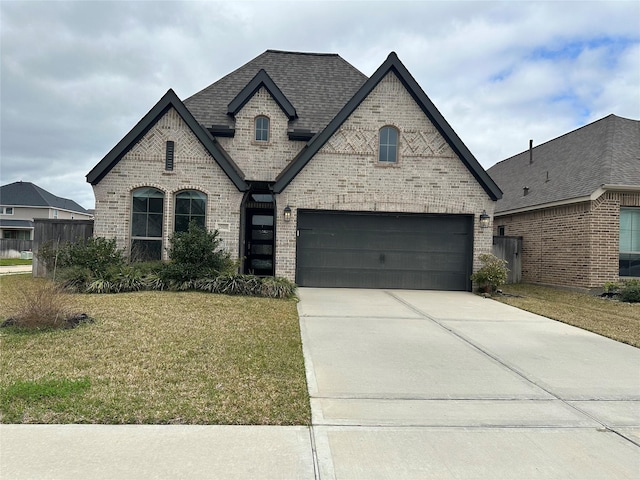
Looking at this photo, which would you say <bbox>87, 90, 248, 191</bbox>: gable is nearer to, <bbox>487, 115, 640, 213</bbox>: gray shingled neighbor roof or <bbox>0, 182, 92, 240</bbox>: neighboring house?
<bbox>487, 115, 640, 213</bbox>: gray shingled neighbor roof

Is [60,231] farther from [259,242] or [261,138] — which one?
[261,138]

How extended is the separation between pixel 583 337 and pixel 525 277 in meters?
10.3

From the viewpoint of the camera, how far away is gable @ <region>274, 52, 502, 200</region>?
1355cm

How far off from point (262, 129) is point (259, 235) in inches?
155

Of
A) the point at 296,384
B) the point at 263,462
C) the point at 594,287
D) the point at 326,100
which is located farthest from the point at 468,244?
the point at 263,462

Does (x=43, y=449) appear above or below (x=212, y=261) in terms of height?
below

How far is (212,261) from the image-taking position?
12.1 m

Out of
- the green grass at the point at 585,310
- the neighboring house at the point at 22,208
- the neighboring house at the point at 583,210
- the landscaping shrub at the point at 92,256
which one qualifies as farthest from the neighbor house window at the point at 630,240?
the neighboring house at the point at 22,208

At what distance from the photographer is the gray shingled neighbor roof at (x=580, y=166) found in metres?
14.4

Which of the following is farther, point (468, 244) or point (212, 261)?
point (468, 244)

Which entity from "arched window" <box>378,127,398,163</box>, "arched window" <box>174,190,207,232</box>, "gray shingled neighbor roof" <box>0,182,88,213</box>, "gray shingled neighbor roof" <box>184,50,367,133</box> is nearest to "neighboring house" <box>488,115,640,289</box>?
"arched window" <box>378,127,398,163</box>

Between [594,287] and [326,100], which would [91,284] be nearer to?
[326,100]

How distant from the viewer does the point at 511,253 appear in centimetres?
1727

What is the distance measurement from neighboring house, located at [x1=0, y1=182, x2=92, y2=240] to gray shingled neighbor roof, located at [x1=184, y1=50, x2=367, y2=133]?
34.2 m
